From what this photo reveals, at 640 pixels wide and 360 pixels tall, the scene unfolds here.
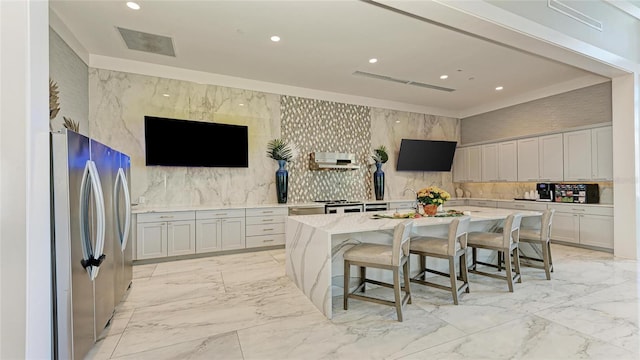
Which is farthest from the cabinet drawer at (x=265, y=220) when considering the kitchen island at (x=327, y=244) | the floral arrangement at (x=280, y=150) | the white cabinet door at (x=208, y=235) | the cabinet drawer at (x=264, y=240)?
the kitchen island at (x=327, y=244)

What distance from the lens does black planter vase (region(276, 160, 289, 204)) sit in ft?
17.9

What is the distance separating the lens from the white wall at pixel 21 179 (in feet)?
3.52

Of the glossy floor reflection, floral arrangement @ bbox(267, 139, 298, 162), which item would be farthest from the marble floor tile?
floral arrangement @ bbox(267, 139, 298, 162)

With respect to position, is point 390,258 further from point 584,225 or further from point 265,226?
point 584,225

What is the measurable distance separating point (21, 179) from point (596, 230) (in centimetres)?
713

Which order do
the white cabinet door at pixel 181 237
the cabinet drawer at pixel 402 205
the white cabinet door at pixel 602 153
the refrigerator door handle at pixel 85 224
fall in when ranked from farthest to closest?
the cabinet drawer at pixel 402 205, the white cabinet door at pixel 602 153, the white cabinet door at pixel 181 237, the refrigerator door handle at pixel 85 224

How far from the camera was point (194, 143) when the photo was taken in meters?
4.95

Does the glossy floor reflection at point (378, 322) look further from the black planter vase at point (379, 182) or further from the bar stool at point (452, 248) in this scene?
the black planter vase at point (379, 182)

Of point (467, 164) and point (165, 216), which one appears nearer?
point (165, 216)

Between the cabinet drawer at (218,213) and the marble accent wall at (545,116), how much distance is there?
6132 mm

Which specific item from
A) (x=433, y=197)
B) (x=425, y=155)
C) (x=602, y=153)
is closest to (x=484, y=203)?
(x=425, y=155)

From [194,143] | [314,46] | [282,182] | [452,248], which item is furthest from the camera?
[282,182]

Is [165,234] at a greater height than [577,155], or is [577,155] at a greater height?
[577,155]

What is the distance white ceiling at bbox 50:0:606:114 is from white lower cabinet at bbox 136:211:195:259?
2.48 meters
